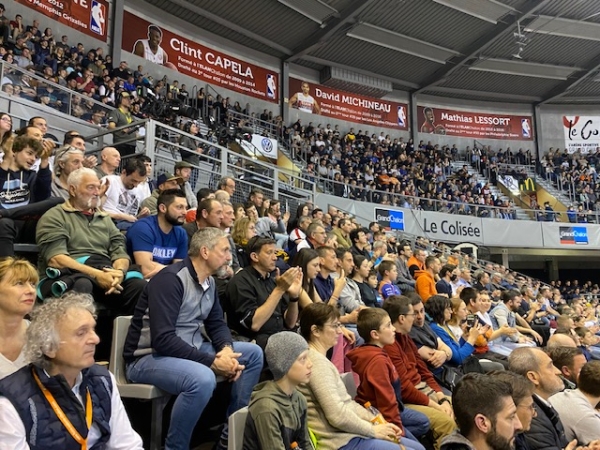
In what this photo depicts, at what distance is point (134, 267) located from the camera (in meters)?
3.32

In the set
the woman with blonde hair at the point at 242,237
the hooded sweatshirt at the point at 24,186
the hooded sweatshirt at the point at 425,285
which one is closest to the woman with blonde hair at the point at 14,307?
the hooded sweatshirt at the point at 24,186

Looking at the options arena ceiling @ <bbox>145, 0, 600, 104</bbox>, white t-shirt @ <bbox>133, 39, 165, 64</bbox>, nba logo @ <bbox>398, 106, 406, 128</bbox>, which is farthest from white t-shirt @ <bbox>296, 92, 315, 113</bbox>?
white t-shirt @ <bbox>133, 39, 165, 64</bbox>

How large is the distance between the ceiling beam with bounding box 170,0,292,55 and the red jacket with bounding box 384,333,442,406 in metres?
13.5

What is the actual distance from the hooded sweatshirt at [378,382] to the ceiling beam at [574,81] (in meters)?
20.8

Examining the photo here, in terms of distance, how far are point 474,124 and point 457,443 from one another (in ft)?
71.3

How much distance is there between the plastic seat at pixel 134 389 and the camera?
8.20 feet

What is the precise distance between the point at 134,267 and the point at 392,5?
15.1 m

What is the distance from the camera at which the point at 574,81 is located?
67.7 ft

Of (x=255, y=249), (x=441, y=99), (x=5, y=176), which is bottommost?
(x=255, y=249)

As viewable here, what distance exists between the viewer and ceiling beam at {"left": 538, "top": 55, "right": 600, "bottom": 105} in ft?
64.8

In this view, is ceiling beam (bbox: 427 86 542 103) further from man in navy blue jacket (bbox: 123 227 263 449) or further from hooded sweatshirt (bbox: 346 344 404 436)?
man in navy blue jacket (bbox: 123 227 263 449)

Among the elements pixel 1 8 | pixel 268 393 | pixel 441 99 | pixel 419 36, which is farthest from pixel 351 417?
pixel 441 99

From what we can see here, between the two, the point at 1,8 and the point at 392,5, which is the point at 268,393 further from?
the point at 392,5

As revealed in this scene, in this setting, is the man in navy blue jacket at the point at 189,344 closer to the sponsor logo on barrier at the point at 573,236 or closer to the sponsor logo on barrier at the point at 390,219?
the sponsor logo on barrier at the point at 390,219
